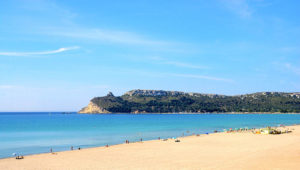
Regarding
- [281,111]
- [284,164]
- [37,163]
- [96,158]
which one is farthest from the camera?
[281,111]

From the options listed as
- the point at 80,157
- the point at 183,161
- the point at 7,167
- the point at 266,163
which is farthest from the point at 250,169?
the point at 7,167

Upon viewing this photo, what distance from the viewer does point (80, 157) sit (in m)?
29.1

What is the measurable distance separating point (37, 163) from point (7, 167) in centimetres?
247

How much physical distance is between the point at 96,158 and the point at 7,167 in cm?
752

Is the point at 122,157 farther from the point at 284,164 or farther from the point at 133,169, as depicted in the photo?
the point at 284,164

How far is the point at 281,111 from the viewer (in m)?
195

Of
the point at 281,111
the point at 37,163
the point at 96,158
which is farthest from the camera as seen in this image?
the point at 281,111

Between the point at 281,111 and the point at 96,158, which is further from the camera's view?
the point at 281,111

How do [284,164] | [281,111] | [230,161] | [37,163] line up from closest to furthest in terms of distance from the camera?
[284,164] < [230,161] < [37,163] < [281,111]

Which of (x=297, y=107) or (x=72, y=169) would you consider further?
(x=297, y=107)

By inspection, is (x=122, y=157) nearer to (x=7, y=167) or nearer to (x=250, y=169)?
(x=7, y=167)

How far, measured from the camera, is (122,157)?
2852cm

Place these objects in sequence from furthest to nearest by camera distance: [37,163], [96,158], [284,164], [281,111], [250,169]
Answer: [281,111] < [96,158] < [37,163] < [284,164] < [250,169]

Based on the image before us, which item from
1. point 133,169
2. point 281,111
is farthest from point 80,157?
point 281,111
